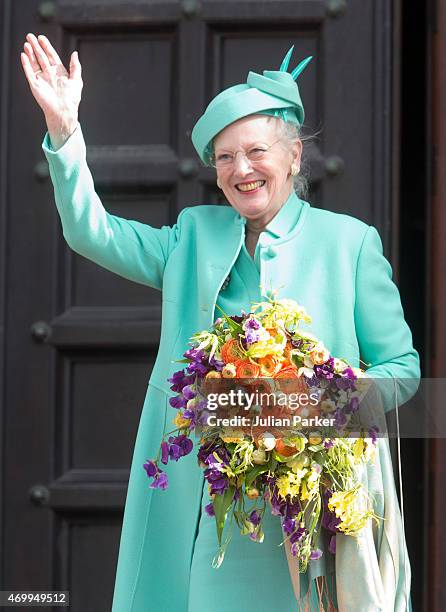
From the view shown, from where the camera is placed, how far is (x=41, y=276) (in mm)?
3367

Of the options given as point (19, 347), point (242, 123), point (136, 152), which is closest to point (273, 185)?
point (242, 123)

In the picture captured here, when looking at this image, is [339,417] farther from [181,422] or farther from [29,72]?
[29,72]

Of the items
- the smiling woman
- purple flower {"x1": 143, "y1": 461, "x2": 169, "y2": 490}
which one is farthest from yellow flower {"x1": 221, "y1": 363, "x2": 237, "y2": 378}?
the smiling woman

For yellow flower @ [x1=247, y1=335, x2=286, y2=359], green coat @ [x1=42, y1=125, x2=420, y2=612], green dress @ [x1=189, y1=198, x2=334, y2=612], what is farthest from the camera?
green coat @ [x1=42, y1=125, x2=420, y2=612]

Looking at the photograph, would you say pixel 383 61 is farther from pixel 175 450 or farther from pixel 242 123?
pixel 175 450

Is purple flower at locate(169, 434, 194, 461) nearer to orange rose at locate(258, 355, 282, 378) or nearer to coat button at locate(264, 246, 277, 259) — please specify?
orange rose at locate(258, 355, 282, 378)

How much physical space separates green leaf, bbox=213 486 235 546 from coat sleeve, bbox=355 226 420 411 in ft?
1.37

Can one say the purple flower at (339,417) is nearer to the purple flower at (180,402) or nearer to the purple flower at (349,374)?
the purple flower at (349,374)

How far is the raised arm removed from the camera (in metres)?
2.51

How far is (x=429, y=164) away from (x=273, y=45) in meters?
0.52

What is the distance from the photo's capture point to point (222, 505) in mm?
2248

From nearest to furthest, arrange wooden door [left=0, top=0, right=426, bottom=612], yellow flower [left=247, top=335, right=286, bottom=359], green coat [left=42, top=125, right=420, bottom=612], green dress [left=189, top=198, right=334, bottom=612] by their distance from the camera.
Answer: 1. yellow flower [left=247, top=335, right=286, bottom=359]
2. green dress [left=189, top=198, right=334, bottom=612]
3. green coat [left=42, top=125, right=420, bottom=612]
4. wooden door [left=0, top=0, right=426, bottom=612]

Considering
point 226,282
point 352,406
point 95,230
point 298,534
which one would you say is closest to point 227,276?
point 226,282

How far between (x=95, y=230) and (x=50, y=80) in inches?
12.3
